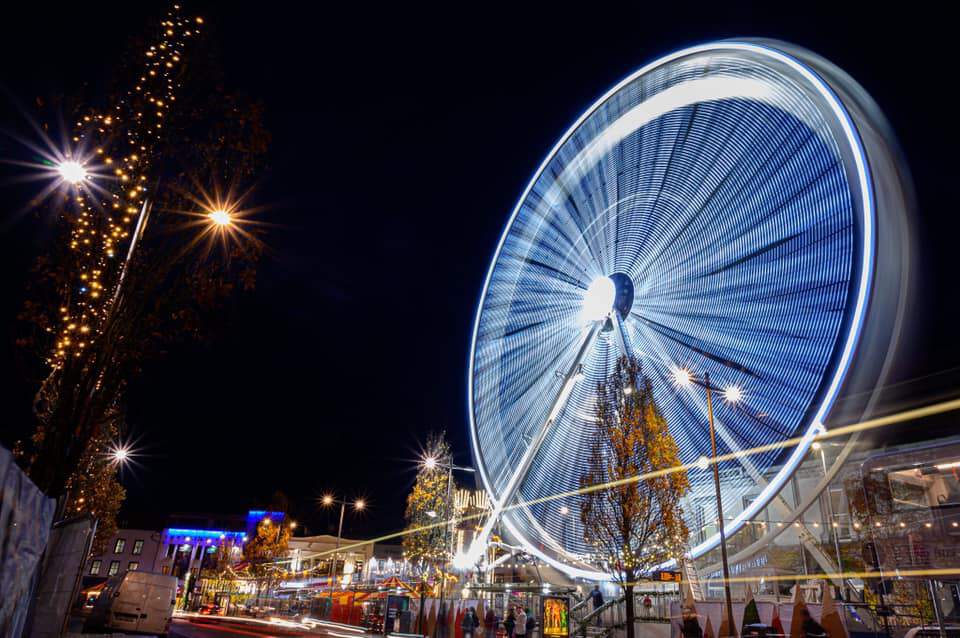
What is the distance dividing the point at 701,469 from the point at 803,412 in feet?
16.0

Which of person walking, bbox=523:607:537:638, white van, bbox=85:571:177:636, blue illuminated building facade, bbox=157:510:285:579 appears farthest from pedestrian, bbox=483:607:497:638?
blue illuminated building facade, bbox=157:510:285:579

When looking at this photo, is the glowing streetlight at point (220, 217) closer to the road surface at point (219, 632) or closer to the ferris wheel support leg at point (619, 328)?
the road surface at point (219, 632)

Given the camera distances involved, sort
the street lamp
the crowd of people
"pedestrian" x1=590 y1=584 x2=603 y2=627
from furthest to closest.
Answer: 1. "pedestrian" x1=590 y1=584 x2=603 y2=627
2. the crowd of people
3. the street lamp

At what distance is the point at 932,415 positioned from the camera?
2470cm

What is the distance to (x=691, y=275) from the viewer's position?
17.2 m

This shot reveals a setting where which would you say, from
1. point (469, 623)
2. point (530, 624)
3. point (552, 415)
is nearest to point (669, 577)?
point (530, 624)

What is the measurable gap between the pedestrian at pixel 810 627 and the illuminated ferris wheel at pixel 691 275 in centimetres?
256

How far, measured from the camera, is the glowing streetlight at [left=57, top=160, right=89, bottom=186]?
6684mm

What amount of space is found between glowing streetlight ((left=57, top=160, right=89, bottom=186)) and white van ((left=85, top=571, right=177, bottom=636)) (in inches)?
426

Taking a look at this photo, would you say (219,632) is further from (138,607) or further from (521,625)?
(521,625)

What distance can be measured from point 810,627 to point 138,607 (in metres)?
13.9

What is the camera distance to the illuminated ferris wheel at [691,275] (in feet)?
42.0

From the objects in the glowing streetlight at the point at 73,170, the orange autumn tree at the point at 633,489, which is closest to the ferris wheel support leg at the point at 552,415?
the orange autumn tree at the point at 633,489

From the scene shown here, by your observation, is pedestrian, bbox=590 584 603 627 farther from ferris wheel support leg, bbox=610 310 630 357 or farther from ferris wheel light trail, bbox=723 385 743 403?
ferris wheel light trail, bbox=723 385 743 403
